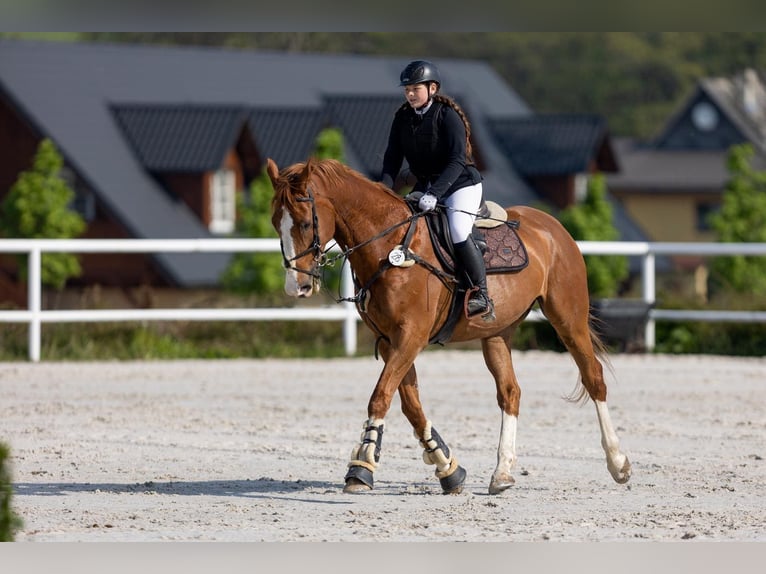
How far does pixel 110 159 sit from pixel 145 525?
101 feet

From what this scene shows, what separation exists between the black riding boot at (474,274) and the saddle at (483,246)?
6 centimetres

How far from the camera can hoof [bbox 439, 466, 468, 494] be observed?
29.4 ft

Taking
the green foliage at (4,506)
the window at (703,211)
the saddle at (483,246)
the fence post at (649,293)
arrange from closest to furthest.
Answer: the green foliage at (4,506), the saddle at (483,246), the fence post at (649,293), the window at (703,211)

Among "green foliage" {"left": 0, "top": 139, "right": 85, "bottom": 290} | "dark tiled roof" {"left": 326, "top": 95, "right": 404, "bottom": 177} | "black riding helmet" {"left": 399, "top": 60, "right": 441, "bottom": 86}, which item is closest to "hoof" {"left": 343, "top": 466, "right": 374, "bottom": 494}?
"black riding helmet" {"left": 399, "top": 60, "right": 441, "bottom": 86}

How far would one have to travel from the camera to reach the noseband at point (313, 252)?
328 inches

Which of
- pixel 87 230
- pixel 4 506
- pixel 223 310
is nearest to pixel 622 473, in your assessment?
pixel 4 506

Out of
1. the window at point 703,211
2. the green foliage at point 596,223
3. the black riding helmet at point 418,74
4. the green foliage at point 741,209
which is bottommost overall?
the black riding helmet at point 418,74

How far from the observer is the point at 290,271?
8328 millimetres

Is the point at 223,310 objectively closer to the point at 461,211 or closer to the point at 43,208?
the point at 461,211

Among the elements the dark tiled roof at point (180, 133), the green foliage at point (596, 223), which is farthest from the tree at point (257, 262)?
the green foliage at point (596, 223)

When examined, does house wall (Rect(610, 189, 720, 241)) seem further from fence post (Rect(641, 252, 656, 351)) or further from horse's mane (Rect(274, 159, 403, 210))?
horse's mane (Rect(274, 159, 403, 210))

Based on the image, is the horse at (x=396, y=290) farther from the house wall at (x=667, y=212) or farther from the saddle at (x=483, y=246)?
the house wall at (x=667, y=212)

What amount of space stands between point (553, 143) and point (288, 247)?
3906cm

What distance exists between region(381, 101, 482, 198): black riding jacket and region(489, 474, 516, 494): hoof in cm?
170
